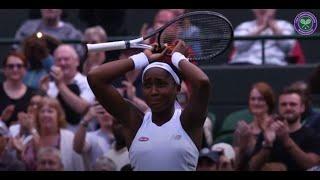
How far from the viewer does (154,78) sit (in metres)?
6.18

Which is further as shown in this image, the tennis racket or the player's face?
the tennis racket

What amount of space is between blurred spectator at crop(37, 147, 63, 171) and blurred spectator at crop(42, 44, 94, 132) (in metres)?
0.52

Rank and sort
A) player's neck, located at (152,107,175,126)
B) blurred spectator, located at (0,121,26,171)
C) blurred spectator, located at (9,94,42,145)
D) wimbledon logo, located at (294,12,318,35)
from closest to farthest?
1. player's neck, located at (152,107,175,126)
2. wimbledon logo, located at (294,12,318,35)
3. blurred spectator, located at (0,121,26,171)
4. blurred spectator, located at (9,94,42,145)

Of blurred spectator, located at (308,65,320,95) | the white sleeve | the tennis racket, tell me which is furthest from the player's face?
the white sleeve

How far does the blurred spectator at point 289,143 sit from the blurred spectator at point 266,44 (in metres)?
1.17

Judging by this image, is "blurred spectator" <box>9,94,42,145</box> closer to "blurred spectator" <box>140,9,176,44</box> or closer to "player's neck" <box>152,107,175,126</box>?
"blurred spectator" <box>140,9,176,44</box>

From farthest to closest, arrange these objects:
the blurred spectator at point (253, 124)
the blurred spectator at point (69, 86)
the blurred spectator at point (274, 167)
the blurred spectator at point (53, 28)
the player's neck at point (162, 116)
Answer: the blurred spectator at point (53, 28) < the blurred spectator at point (69, 86) < the blurred spectator at point (253, 124) < the blurred spectator at point (274, 167) < the player's neck at point (162, 116)

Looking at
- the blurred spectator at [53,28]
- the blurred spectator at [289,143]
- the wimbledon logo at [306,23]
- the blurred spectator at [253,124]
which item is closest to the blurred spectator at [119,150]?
the blurred spectator at [253,124]

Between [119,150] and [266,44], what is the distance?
186 cm

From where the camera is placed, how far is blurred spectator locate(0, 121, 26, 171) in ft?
29.0

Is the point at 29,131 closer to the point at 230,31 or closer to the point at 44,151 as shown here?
the point at 44,151

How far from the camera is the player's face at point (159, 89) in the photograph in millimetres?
6156

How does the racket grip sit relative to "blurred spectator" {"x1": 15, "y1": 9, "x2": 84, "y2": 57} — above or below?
above

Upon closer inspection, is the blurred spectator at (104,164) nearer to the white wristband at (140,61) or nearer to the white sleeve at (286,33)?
the white sleeve at (286,33)
